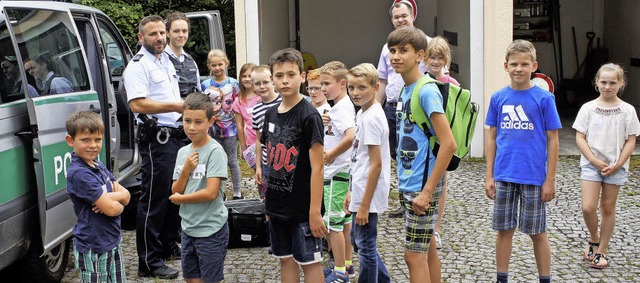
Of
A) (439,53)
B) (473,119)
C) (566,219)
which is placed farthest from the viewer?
(566,219)

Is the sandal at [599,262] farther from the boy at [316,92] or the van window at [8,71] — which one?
the van window at [8,71]

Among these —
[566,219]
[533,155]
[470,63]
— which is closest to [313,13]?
[470,63]

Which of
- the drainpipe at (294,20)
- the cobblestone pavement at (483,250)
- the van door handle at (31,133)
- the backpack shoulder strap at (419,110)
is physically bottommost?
the cobblestone pavement at (483,250)

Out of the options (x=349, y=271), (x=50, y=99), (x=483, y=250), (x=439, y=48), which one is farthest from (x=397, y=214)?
(x=50, y=99)

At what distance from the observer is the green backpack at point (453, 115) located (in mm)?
4074

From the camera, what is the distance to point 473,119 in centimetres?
429

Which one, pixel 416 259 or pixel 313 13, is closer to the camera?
pixel 416 259

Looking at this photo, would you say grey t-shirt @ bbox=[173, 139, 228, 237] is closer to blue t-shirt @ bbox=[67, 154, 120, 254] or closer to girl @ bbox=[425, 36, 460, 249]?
blue t-shirt @ bbox=[67, 154, 120, 254]

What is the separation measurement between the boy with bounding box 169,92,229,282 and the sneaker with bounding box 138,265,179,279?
37.5 inches

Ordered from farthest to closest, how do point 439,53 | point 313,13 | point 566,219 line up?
point 313,13 → point 566,219 → point 439,53

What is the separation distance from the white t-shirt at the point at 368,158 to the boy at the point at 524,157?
2.39 feet

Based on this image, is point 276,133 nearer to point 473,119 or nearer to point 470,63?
point 473,119

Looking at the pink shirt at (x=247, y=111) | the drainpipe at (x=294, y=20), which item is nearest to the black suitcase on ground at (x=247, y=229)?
the pink shirt at (x=247, y=111)

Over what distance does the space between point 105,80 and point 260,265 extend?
1.95m
